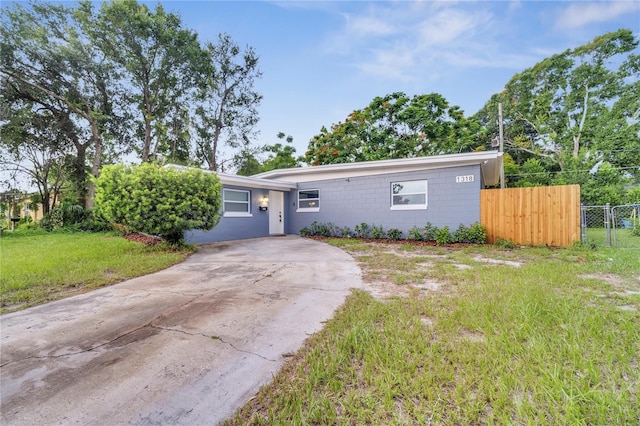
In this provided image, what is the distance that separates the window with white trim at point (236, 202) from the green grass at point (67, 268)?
2.87 metres

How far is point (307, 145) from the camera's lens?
68.6 feet

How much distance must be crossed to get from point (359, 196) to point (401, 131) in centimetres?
966

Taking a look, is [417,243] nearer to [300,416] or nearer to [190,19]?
[300,416]

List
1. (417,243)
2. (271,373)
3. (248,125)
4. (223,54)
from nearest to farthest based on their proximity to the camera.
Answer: (271,373) < (417,243) < (223,54) < (248,125)

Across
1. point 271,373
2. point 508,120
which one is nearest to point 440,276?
point 271,373

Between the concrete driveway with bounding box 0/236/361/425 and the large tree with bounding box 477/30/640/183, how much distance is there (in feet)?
66.2

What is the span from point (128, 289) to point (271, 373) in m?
3.28

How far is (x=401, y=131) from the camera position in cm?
1805

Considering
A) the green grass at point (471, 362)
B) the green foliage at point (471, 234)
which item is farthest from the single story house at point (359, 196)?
the green grass at point (471, 362)

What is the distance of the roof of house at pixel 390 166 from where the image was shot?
8.47 m

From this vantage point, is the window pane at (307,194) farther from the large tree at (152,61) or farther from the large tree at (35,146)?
the large tree at (35,146)

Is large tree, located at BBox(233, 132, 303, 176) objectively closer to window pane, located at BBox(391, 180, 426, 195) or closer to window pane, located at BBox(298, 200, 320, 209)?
window pane, located at BBox(298, 200, 320, 209)

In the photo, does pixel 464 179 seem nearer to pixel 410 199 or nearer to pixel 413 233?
pixel 410 199

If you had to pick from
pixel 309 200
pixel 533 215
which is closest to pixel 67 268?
pixel 309 200
